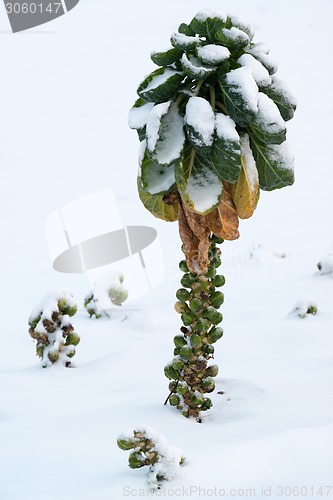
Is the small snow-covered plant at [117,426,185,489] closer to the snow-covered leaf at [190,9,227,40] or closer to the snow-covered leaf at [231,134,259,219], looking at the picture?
the snow-covered leaf at [231,134,259,219]

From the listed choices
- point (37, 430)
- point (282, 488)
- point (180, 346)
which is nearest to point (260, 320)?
point (180, 346)

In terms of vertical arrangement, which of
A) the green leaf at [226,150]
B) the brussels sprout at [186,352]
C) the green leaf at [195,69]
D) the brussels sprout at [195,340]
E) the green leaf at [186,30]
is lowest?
the brussels sprout at [186,352]

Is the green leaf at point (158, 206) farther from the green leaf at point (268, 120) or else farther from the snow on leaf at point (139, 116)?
the green leaf at point (268, 120)

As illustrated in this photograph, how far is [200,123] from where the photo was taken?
2686mm

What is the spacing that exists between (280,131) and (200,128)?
0.34m

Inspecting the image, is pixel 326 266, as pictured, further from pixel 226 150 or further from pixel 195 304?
pixel 226 150

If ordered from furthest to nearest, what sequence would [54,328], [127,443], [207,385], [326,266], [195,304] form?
[326,266]
[54,328]
[207,385]
[195,304]
[127,443]

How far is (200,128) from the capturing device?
8.80 feet

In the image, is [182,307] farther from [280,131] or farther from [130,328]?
[130,328]

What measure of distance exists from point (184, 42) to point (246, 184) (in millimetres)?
669

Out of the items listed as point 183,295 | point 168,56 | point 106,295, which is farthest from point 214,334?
point 106,295

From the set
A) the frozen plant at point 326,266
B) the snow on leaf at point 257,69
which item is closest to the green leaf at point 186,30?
the snow on leaf at point 257,69

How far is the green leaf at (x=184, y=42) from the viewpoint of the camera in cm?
281

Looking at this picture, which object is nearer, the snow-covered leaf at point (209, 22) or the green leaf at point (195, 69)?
the green leaf at point (195, 69)
